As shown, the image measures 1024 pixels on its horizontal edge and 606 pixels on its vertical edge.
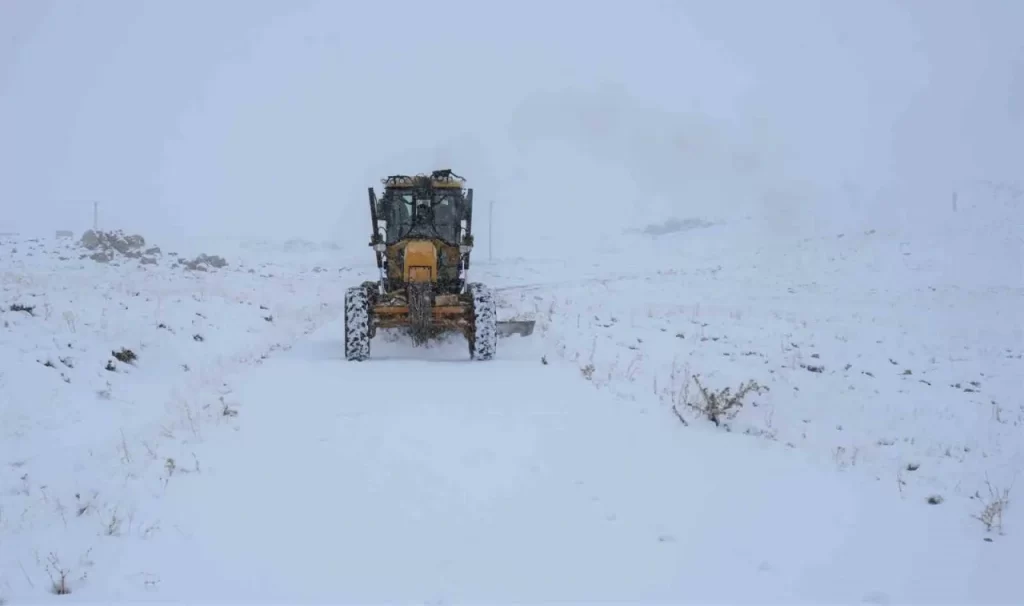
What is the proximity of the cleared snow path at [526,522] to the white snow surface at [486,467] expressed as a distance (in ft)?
0.07

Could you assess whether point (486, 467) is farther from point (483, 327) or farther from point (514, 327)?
point (514, 327)

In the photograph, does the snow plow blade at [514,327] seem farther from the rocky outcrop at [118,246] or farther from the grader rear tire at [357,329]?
the rocky outcrop at [118,246]

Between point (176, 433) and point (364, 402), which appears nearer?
point (176, 433)

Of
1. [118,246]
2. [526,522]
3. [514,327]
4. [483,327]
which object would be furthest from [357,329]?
[118,246]

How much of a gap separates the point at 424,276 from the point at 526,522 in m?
7.47

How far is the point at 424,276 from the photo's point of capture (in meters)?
11.3

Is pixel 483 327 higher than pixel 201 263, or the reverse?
pixel 483 327

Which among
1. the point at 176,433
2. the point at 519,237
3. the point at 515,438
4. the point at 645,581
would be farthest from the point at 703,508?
the point at 519,237

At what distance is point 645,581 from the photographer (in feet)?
11.7

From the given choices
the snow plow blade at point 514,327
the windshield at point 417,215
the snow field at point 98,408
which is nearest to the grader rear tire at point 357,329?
the snow field at point 98,408

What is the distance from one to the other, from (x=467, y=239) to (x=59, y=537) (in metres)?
8.95

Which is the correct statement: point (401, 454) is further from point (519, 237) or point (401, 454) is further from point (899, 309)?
point (519, 237)

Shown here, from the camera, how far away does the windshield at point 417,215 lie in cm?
1231

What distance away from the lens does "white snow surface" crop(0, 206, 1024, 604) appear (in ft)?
11.9
